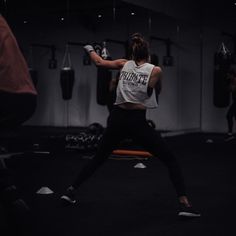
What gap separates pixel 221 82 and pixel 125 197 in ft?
21.6

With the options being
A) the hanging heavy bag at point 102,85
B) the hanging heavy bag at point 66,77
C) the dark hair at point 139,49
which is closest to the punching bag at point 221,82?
the hanging heavy bag at point 102,85

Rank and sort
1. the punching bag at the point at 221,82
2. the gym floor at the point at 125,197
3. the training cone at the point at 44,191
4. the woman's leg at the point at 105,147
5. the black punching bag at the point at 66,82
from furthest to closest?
the punching bag at the point at 221,82 → the black punching bag at the point at 66,82 → the training cone at the point at 44,191 → the woman's leg at the point at 105,147 → the gym floor at the point at 125,197

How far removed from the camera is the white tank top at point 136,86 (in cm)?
323

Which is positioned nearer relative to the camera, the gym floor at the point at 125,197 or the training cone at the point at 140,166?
the gym floor at the point at 125,197

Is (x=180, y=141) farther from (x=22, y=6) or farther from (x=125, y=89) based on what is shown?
(x=125, y=89)

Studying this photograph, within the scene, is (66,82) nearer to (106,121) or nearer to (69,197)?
(106,121)

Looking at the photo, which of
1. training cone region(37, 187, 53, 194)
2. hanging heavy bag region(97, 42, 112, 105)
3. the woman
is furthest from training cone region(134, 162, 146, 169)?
hanging heavy bag region(97, 42, 112, 105)

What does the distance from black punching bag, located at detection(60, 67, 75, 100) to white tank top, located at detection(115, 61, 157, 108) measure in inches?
173

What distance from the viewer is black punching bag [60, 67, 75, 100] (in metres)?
7.59

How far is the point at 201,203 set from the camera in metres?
3.57

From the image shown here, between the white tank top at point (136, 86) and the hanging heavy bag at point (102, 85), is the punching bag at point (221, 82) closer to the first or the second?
the hanging heavy bag at point (102, 85)

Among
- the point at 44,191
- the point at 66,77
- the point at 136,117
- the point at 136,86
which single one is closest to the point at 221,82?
the point at 66,77

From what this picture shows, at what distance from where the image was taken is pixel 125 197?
3752 millimetres

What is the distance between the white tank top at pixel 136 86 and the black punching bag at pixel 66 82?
439cm
